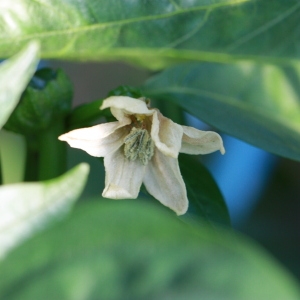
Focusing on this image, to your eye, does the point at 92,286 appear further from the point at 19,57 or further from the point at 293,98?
the point at 293,98

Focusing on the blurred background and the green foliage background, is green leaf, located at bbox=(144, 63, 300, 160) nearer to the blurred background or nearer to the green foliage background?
the green foliage background

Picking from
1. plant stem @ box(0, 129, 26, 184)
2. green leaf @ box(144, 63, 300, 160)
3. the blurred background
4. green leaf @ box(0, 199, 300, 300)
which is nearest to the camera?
green leaf @ box(0, 199, 300, 300)

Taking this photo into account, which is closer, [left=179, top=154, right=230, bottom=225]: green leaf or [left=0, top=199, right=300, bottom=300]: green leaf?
[left=0, top=199, right=300, bottom=300]: green leaf

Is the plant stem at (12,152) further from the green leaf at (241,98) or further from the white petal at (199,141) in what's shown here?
the white petal at (199,141)

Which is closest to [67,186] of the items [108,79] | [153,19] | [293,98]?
[153,19]

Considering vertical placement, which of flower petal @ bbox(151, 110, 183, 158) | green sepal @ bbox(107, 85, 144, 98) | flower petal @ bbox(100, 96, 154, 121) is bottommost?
flower petal @ bbox(151, 110, 183, 158)

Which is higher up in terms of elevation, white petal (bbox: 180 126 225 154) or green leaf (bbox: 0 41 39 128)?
green leaf (bbox: 0 41 39 128)

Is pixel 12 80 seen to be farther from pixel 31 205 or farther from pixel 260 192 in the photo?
pixel 260 192

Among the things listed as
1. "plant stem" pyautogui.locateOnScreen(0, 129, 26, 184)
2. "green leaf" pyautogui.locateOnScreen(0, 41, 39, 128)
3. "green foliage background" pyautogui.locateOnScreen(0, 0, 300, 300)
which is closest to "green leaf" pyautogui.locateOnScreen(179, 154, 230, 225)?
"green foliage background" pyautogui.locateOnScreen(0, 0, 300, 300)
